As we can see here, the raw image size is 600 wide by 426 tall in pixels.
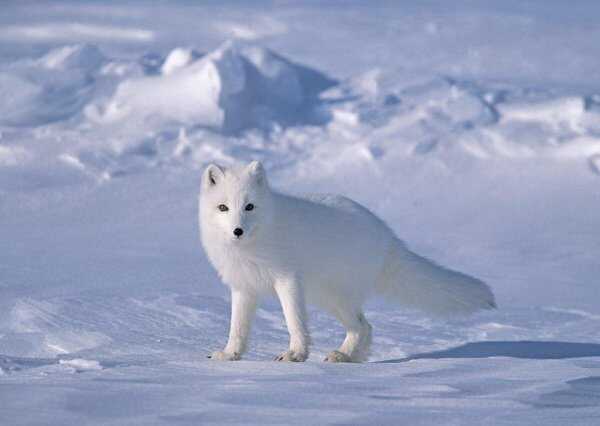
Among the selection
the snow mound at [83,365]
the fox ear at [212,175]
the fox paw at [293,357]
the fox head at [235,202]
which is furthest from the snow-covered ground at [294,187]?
the fox ear at [212,175]

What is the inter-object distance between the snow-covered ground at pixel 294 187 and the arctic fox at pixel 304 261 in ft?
0.73

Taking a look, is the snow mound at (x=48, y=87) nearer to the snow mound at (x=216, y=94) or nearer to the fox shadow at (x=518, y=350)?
the snow mound at (x=216, y=94)

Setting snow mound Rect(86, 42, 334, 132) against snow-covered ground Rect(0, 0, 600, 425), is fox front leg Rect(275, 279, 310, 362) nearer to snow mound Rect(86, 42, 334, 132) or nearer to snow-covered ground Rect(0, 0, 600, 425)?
snow-covered ground Rect(0, 0, 600, 425)

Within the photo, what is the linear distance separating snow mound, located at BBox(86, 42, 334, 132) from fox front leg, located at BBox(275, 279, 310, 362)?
4262 mm

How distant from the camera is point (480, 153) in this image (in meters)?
7.30

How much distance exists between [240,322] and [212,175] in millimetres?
552

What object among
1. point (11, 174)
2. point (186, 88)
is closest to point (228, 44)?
point (186, 88)

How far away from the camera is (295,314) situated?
316cm

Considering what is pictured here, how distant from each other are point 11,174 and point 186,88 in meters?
1.66

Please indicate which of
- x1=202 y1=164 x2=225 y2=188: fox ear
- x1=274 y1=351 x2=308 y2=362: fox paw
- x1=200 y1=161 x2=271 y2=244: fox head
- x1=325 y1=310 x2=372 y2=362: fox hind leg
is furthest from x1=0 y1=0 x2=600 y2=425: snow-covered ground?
x1=202 y1=164 x2=225 y2=188: fox ear

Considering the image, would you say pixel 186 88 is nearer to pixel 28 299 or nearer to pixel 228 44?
pixel 228 44

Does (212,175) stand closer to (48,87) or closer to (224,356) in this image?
(224,356)

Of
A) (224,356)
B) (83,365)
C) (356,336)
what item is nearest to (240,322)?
(224,356)

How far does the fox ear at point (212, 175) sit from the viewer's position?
320 centimetres
